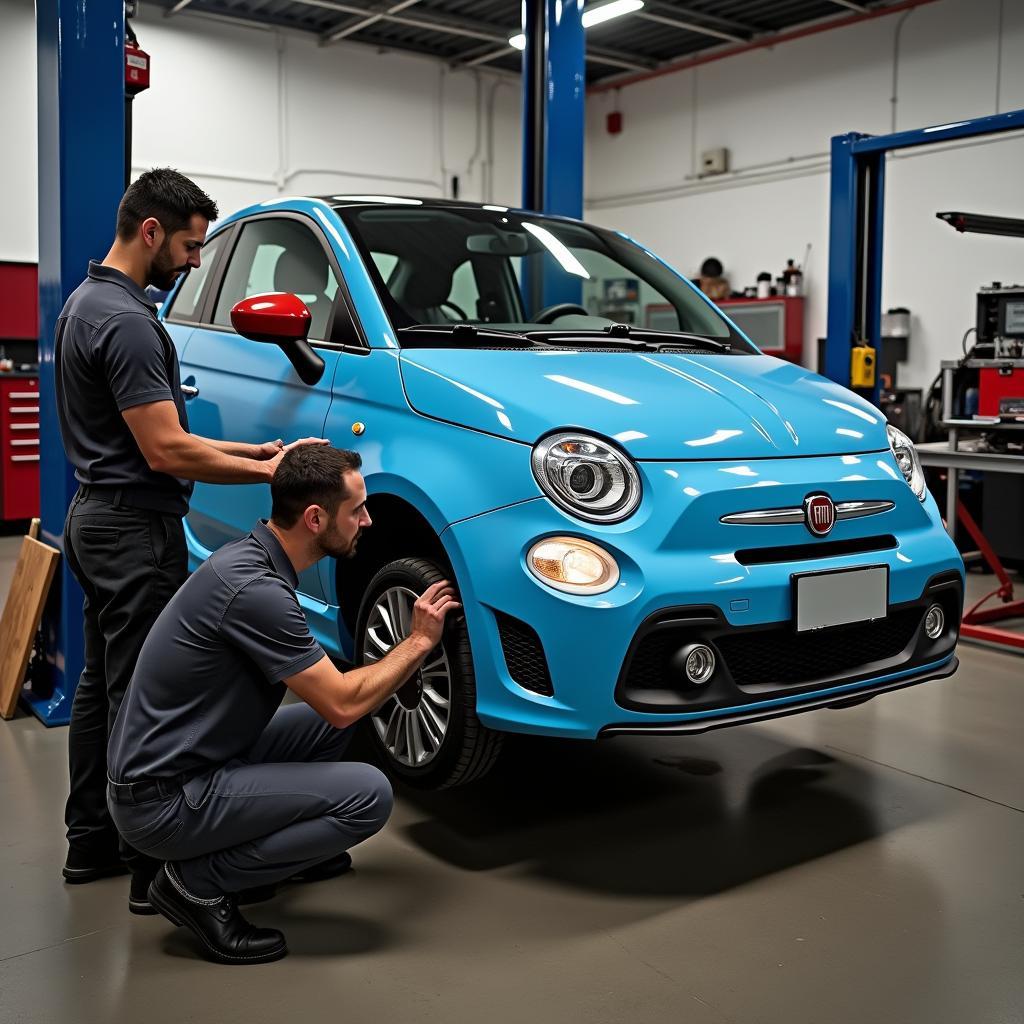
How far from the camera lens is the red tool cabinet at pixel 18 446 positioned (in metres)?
7.57

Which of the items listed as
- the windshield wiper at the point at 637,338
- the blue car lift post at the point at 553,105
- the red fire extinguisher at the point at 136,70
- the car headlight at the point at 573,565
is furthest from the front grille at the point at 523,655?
the blue car lift post at the point at 553,105

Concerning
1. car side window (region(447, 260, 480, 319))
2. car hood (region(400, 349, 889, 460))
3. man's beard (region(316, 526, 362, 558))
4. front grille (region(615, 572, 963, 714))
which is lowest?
front grille (region(615, 572, 963, 714))

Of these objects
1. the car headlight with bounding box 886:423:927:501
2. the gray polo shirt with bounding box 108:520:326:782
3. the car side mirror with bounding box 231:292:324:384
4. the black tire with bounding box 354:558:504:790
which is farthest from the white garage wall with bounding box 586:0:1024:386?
the gray polo shirt with bounding box 108:520:326:782

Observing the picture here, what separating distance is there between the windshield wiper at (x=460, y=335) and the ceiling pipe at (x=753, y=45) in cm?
834

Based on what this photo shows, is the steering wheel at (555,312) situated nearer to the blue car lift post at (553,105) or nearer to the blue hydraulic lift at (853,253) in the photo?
the blue car lift post at (553,105)

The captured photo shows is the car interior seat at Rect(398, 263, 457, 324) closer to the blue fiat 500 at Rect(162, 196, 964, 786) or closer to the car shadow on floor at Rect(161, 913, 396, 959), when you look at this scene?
the blue fiat 500 at Rect(162, 196, 964, 786)

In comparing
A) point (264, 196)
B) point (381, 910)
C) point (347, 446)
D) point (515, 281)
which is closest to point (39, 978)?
point (381, 910)

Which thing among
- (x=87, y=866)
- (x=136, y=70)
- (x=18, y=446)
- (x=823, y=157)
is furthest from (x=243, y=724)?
(x=823, y=157)

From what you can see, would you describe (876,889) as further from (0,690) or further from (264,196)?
(264,196)

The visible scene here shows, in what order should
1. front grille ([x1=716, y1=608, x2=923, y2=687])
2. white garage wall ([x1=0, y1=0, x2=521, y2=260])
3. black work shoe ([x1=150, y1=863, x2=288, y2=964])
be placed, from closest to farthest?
black work shoe ([x1=150, y1=863, x2=288, y2=964]), front grille ([x1=716, y1=608, x2=923, y2=687]), white garage wall ([x1=0, y1=0, x2=521, y2=260])

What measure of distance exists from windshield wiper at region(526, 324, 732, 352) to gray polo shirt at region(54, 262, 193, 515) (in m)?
0.98

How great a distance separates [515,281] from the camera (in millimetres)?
3633

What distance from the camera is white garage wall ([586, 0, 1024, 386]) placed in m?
9.02

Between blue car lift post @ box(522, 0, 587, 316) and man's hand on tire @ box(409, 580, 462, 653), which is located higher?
blue car lift post @ box(522, 0, 587, 316)
